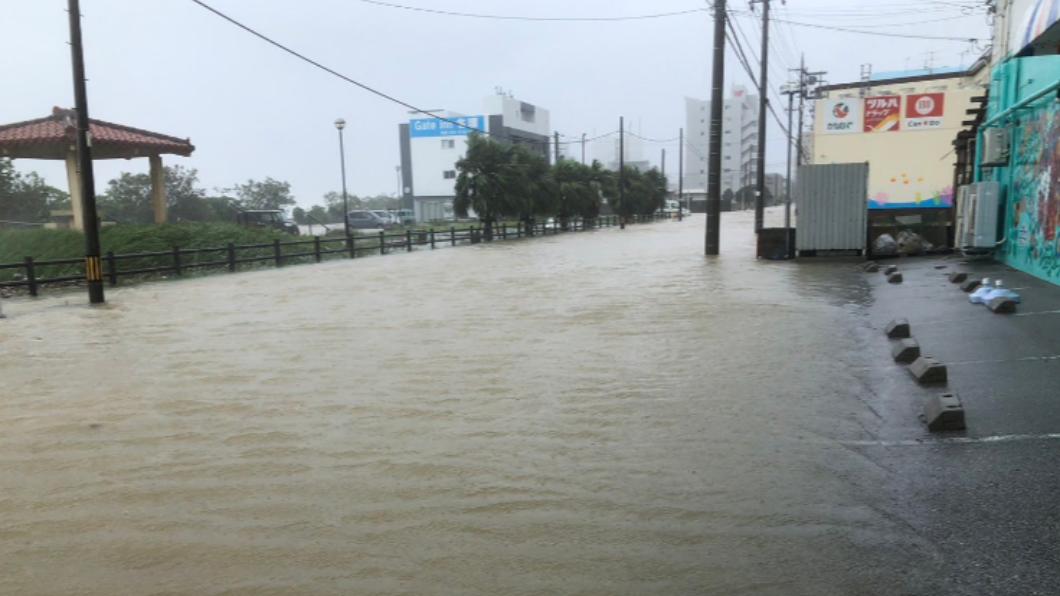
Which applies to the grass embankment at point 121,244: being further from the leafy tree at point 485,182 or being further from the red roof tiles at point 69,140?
the leafy tree at point 485,182

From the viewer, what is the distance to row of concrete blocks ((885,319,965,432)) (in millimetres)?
5426

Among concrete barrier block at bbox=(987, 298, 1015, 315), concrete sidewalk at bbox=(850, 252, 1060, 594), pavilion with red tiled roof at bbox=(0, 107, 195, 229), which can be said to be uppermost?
pavilion with red tiled roof at bbox=(0, 107, 195, 229)

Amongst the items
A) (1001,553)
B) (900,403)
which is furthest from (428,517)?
(900,403)

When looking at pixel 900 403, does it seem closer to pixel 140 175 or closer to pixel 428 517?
pixel 428 517

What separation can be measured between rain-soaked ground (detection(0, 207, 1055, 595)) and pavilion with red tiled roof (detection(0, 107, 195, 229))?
13.6 meters

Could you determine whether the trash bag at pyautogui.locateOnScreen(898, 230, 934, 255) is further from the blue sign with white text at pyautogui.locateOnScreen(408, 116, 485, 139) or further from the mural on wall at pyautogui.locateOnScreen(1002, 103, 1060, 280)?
the blue sign with white text at pyautogui.locateOnScreen(408, 116, 485, 139)

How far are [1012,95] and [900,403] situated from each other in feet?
40.4

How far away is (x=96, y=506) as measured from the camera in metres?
4.66

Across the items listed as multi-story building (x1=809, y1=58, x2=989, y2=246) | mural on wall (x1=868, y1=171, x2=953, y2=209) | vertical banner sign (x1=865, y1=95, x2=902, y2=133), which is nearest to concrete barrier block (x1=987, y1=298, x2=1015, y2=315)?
multi-story building (x1=809, y1=58, x2=989, y2=246)

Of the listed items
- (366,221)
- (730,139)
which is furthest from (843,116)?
(730,139)

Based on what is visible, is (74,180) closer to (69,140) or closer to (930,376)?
(69,140)

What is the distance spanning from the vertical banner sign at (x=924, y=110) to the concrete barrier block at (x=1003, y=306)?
40.7 metres

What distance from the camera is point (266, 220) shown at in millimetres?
36719

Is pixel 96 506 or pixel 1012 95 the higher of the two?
pixel 1012 95
